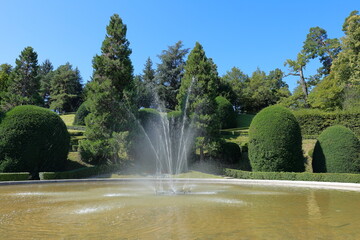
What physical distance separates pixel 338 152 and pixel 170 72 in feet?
115

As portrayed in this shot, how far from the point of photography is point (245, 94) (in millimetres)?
52094

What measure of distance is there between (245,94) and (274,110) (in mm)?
32129

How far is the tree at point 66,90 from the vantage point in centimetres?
5982

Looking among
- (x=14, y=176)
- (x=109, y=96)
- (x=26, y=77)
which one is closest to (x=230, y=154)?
(x=109, y=96)

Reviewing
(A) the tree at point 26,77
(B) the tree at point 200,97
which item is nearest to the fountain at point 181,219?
(B) the tree at point 200,97

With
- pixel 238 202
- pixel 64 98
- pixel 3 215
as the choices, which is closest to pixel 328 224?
pixel 238 202

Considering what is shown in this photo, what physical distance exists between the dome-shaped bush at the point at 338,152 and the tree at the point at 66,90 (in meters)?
52.7

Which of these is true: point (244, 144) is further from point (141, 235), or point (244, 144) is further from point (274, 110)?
point (141, 235)

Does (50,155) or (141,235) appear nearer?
(141,235)

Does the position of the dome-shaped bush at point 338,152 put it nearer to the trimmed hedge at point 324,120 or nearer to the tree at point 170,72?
the trimmed hedge at point 324,120

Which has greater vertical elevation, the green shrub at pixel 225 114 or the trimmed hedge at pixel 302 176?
the green shrub at pixel 225 114

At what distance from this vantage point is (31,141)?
1941 centimetres

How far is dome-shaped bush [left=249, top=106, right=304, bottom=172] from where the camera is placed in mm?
19500

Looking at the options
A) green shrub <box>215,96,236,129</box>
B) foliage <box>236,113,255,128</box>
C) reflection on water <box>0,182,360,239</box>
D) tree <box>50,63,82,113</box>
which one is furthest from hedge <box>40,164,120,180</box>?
tree <box>50,63,82,113</box>
